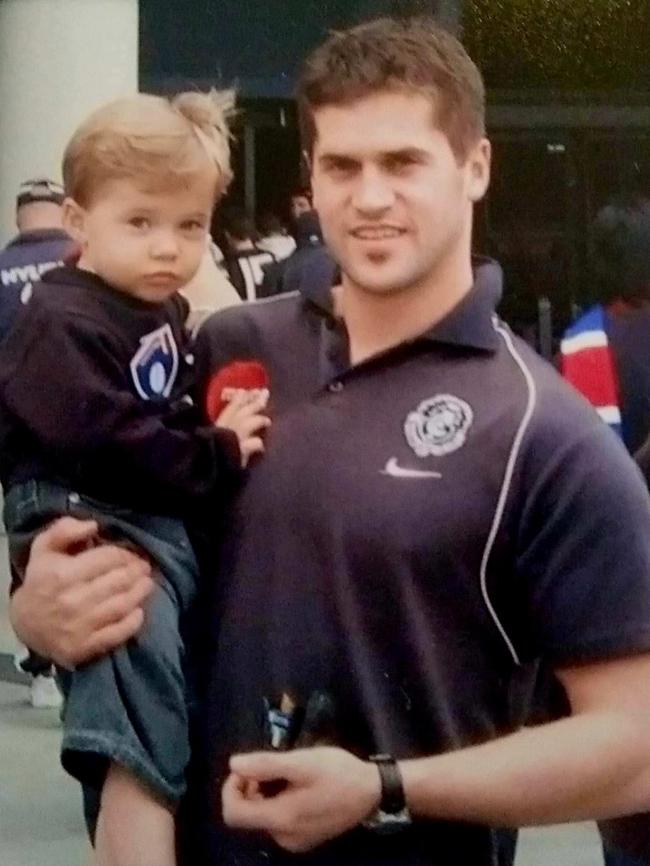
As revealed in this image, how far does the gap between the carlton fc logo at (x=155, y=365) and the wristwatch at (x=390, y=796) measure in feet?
1.97

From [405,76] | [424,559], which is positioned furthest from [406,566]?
[405,76]

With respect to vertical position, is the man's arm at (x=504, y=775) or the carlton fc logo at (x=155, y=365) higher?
the carlton fc logo at (x=155, y=365)

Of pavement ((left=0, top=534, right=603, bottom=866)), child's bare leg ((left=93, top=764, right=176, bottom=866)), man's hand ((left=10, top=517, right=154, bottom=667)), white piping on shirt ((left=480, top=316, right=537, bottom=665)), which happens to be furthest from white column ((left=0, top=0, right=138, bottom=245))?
white piping on shirt ((left=480, top=316, right=537, bottom=665))

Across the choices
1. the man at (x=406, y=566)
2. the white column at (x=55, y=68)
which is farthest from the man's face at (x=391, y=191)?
the white column at (x=55, y=68)

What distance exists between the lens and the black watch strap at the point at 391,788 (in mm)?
1877

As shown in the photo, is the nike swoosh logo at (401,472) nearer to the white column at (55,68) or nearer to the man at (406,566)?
the man at (406,566)

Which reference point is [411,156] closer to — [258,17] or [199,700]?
[199,700]

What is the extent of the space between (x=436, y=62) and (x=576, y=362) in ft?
7.40

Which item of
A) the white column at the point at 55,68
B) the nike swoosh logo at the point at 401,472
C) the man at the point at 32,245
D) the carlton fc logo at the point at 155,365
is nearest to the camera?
the nike swoosh logo at the point at 401,472

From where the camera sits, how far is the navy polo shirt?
74.9 inches

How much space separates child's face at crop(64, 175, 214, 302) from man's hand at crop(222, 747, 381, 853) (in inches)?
28.2

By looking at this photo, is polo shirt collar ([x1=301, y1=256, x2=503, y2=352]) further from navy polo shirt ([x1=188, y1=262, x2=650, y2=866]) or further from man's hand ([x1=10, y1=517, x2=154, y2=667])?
man's hand ([x1=10, y1=517, x2=154, y2=667])

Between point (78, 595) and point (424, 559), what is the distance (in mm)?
442

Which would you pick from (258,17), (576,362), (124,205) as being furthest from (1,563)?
(124,205)
